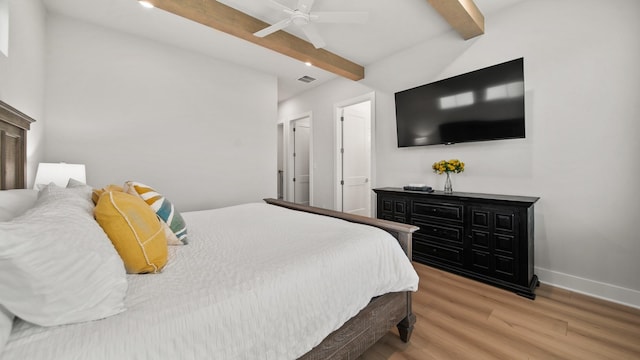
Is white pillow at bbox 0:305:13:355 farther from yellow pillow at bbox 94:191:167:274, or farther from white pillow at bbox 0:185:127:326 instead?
yellow pillow at bbox 94:191:167:274

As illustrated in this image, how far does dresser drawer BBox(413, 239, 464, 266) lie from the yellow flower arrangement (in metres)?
0.88

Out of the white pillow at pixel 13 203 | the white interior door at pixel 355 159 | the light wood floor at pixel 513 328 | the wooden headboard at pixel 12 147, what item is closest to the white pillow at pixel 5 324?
the white pillow at pixel 13 203

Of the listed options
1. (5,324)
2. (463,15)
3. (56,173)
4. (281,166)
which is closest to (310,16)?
(463,15)

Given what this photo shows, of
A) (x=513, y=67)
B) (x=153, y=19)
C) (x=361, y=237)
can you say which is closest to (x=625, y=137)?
→ (x=513, y=67)

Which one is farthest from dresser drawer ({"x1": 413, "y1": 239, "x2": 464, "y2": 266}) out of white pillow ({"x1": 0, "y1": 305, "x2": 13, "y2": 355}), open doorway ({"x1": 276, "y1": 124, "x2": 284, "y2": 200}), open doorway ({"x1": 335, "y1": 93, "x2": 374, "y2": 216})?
open doorway ({"x1": 276, "y1": 124, "x2": 284, "y2": 200})

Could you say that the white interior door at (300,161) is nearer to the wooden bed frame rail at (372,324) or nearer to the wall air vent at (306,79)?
the wall air vent at (306,79)

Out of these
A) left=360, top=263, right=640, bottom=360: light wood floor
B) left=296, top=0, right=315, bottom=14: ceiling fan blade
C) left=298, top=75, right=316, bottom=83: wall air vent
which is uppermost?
left=298, top=75, right=316, bottom=83: wall air vent

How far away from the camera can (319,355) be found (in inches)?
44.6

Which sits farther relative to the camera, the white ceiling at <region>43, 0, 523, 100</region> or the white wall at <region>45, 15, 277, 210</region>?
the white wall at <region>45, 15, 277, 210</region>

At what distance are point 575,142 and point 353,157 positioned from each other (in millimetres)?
3030

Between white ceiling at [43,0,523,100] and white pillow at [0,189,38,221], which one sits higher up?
white ceiling at [43,0,523,100]

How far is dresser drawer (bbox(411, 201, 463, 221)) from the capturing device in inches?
103

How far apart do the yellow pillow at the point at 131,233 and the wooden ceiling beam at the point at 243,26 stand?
201cm

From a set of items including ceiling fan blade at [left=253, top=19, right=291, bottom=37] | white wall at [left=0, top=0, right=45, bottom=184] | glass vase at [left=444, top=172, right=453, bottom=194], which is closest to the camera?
white wall at [left=0, top=0, right=45, bottom=184]
